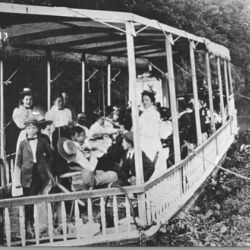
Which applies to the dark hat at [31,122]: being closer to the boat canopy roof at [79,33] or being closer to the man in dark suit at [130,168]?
the boat canopy roof at [79,33]

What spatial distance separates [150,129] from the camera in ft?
21.9

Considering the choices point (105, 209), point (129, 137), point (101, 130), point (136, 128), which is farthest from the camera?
point (101, 130)

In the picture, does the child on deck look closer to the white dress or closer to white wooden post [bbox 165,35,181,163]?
the white dress

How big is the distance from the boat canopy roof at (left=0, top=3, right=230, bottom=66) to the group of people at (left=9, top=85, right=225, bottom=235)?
106cm

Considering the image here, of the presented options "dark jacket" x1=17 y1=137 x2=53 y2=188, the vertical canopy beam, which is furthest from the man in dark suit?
"dark jacket" x1=17 y1=137 x2=53 y2=188

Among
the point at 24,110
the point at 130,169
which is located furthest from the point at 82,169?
the point at 24,110

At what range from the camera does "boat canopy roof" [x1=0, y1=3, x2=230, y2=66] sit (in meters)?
4.89

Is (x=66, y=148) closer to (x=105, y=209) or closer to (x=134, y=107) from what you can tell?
(x=105, y=209)

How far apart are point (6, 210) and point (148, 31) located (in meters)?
3.45

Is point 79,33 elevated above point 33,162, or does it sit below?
above

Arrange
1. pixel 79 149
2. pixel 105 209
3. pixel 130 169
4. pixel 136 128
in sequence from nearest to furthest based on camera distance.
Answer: pixel 136 128 < pixel 105 209 < pixel 79 149 < pixel 130 169

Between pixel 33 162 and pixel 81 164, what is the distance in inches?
27.6

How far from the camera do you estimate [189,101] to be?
9227 mm

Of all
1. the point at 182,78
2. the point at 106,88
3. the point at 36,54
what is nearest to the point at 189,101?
the point at 182,78
